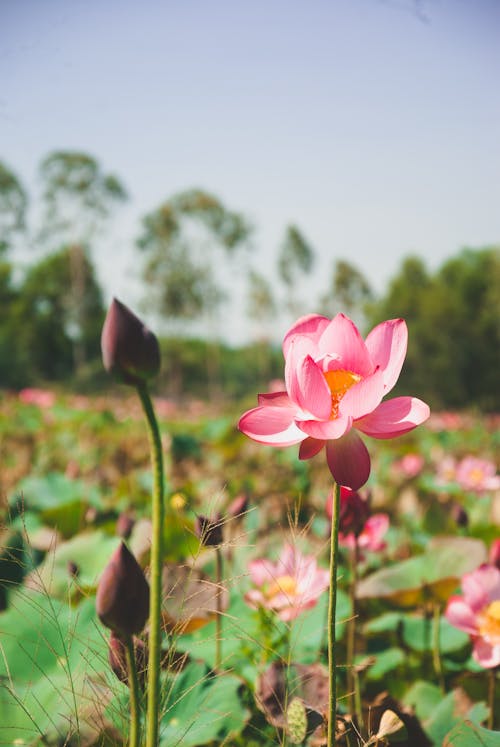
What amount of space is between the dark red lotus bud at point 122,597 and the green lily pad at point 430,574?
786 millimetres

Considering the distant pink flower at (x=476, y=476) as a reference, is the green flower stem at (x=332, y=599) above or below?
above

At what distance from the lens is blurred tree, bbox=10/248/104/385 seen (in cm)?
2500

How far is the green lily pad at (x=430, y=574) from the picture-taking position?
111 centimetres

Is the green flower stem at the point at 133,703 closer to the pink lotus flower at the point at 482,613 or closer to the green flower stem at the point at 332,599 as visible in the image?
the green flower stem at the point at 332,599

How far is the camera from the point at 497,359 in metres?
16.6

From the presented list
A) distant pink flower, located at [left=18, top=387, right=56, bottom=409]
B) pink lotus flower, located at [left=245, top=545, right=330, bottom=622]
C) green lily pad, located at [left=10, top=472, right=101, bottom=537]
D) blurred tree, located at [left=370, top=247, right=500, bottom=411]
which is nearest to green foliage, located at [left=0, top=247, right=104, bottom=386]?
blurred tree, located at [left=370, top=247, right=500, bottom=411]

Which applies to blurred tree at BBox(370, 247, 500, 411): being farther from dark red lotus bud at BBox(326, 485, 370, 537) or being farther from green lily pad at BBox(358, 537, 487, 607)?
dark red lotus bud at BBox(326, 485, 370, 537)

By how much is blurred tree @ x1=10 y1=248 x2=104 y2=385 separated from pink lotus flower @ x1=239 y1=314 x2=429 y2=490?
977 inches

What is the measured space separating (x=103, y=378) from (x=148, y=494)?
16.3 metres

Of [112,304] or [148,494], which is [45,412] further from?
[112,304]

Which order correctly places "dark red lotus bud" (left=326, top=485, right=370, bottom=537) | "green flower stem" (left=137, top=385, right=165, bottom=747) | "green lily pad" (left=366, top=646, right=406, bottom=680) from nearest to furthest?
"green flower stem" (left=137, top=385, right=165, bottom=747), "dark red lotus bud" (left=326, top=485, right=370, bottom=537), "green lily pad" (left=366, top=646, right=406, bottom=680)

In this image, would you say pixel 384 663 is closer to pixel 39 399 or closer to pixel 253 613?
pixel 253 613

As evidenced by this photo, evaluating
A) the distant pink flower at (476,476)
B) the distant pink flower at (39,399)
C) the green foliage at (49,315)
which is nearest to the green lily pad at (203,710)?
the distant pink flower at (476,476)

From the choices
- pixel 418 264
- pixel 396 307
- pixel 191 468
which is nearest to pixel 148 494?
pixel 191 468
